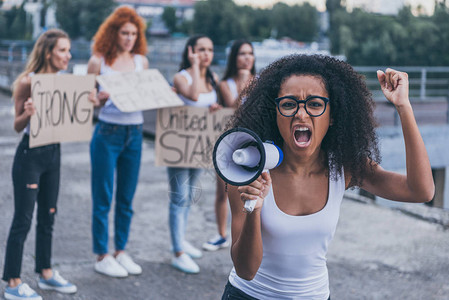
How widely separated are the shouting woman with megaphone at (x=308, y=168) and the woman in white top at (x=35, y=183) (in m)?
2.01

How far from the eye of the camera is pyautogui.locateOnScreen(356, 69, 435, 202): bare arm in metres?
2.02

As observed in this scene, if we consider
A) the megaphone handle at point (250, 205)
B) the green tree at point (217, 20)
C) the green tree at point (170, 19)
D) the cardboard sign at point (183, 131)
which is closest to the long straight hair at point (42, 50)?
the cardboard sign at point (183, 131)

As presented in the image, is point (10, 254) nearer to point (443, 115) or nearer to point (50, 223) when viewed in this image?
point (50, 223)

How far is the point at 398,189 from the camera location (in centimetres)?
220

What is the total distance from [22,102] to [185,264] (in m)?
1.73

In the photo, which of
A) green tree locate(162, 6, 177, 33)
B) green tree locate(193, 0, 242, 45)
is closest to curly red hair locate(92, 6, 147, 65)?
green tree locate(193, 0, 242, 45)

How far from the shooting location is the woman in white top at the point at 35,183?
Result: 3799 mm

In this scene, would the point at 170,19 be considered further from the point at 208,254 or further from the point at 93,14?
the point at 208,254

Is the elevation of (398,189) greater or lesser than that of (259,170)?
lesser

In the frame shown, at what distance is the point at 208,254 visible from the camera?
5027mm

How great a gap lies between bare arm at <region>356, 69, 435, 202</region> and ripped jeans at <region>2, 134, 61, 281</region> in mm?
2327

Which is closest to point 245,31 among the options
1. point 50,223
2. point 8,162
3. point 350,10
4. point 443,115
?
point 350,10

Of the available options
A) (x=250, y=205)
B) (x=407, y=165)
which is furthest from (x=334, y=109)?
(x=250, y=205)

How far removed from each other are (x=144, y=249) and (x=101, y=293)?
3.26 feet
